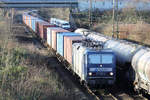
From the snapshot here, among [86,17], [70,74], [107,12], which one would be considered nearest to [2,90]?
[70,74]

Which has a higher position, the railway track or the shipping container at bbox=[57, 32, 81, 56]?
the shipping container at bbox=[57, 32, 81, 56]

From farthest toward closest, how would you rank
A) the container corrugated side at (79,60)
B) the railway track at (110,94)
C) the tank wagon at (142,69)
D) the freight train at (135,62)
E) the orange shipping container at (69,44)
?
the orange shipping container at (69,44), the container corrugated side at (79,60), the railway track at (110,94), the freight train at (135,62), the tank wagon at (142,69)

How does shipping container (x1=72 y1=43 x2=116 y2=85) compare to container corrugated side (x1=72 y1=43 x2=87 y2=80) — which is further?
container corrugated side (x1=72 y1=43 x2=87 y2=80)

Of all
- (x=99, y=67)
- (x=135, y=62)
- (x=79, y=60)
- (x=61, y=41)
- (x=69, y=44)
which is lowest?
(x=99, y=67)

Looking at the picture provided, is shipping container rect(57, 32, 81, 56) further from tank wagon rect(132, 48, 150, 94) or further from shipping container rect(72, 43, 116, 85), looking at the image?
tank wagon rect(132, 48, 150, 94)

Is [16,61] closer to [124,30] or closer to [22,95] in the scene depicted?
[22,95]

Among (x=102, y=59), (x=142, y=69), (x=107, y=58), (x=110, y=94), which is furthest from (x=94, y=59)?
(x=142, y=69)

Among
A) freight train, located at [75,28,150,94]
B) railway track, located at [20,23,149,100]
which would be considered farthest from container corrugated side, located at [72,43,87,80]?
freight train, located at [75,28,150,94]

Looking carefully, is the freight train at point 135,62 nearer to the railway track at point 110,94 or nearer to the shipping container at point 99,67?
the railway track at point 110,94

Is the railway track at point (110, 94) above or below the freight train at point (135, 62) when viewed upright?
below

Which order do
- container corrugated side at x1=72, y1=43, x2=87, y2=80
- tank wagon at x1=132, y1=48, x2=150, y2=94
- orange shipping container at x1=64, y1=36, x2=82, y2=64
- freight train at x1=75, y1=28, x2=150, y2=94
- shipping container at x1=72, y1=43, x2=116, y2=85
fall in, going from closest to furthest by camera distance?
tank wagon at x1=132, y1=48, x2=150, y2=94 → freight train at x1=75, y1=28, x2=150, y2=94 → shipping container at x1=72, y1=43, x2=116, y2=85 → container corrugated side at x1=72, y1=43, x2=87, y2=80 → orange shipping container at x1=64, y1=36, x2=82, y2=64

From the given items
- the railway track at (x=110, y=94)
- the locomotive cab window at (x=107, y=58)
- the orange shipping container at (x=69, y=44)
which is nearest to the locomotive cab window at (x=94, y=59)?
the locomotive cab window at (x=107, y=58)

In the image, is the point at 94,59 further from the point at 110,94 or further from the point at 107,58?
the point at 110,94

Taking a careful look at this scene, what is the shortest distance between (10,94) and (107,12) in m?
47.1
